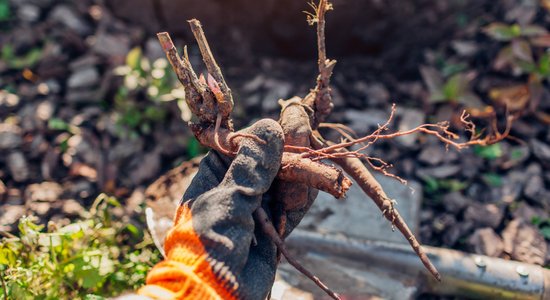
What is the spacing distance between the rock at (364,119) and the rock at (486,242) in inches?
40.2

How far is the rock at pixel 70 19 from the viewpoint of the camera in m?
3.89

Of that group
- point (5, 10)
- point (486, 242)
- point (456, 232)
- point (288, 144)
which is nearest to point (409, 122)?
point (456, 232)

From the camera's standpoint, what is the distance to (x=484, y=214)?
2875mm

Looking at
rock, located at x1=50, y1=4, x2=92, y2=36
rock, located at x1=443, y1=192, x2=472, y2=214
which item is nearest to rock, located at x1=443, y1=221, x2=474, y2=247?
rock, located at x1=443, y1=192, x2=472, y2=214

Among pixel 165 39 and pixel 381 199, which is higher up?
pixel 165 39

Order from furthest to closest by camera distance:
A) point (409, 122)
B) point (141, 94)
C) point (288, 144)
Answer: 1. point (141, 94)
2. point (409, 122)
3. point (288, 144)

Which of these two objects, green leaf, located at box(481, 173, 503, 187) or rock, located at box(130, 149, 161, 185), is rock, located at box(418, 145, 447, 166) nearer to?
green leaf, located at box(481, 173, 503, 187)

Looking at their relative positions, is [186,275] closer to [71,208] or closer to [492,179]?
[71,208]

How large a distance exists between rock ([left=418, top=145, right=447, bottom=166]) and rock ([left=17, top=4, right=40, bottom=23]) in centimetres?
317

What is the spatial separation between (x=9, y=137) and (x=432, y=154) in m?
2.85

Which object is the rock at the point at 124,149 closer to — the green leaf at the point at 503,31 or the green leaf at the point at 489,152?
the green leaf at the point at 489,152

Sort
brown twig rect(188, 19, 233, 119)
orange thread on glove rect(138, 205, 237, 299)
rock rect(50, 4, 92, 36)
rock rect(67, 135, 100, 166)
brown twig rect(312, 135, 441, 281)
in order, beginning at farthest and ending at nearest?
rock rect(50, 4, 92, 36) < rock rect(67, 135, 100, 166) < brown twig rect(312, 135, 441, 281) < brown twig rect(188, 19, 233, 119) < orange thread on glove rect(138, 205, 237, 299)

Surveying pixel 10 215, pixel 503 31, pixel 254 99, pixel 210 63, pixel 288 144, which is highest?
pixel 503 31

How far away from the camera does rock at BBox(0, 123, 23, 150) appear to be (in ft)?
10.7
